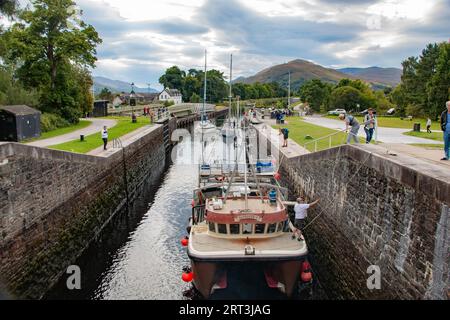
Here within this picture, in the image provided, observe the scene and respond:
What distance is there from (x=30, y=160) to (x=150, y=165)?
25.0 meters

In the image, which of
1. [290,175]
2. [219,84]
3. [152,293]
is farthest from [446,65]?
[219,84]

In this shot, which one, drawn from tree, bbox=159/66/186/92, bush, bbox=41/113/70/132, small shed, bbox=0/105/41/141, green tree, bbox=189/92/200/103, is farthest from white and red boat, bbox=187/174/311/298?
tree, bbox=159/66/186/92

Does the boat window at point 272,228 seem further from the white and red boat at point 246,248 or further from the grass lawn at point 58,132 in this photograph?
the grass lawn at point 58,132

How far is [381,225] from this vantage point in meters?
13.3

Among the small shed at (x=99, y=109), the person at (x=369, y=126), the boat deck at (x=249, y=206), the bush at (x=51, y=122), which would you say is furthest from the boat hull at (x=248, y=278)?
the small shed at (x=99, y=109)

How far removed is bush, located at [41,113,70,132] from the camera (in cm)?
3622

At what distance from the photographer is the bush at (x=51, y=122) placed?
36.2 meters

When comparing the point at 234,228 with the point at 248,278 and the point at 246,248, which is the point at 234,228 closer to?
the point at 246,248

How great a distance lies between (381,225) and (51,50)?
1476 inches

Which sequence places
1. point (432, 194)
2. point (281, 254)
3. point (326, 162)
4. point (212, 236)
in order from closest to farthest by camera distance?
1. point (432, 194)
2. point (281, 254)
3. point (212, 236)
4. point (326, 162)

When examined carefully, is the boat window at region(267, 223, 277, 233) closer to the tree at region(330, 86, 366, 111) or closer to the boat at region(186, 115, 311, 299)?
the boat at region(186, 115, 311, 299)

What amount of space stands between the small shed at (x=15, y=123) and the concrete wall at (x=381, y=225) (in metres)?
20.3
